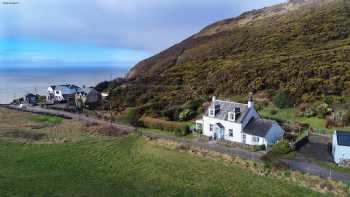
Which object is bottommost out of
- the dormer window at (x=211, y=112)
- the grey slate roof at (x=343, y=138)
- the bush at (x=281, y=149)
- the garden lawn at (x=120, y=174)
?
the garden lawn at (x=120, y=174)

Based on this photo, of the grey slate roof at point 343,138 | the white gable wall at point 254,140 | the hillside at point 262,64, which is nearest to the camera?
the grey slate roof at point 343,138

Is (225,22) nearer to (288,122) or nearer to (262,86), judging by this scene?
(262,86)

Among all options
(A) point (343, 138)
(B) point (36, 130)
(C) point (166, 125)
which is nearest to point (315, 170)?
(A) point (343, 138)

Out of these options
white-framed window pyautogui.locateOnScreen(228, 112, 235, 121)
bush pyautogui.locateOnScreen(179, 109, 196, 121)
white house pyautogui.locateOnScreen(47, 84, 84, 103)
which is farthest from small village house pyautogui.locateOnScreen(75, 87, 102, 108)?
white-framed window pyautogui.locateOnScreen(228, 112, 235, 121)

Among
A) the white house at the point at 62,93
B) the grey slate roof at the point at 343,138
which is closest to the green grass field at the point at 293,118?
the grey slate roof at the point at 343,138

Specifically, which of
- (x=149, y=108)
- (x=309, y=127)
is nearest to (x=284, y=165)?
(x=309, y=127)

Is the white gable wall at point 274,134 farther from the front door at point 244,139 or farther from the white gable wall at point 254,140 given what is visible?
the front door at point 244,139
